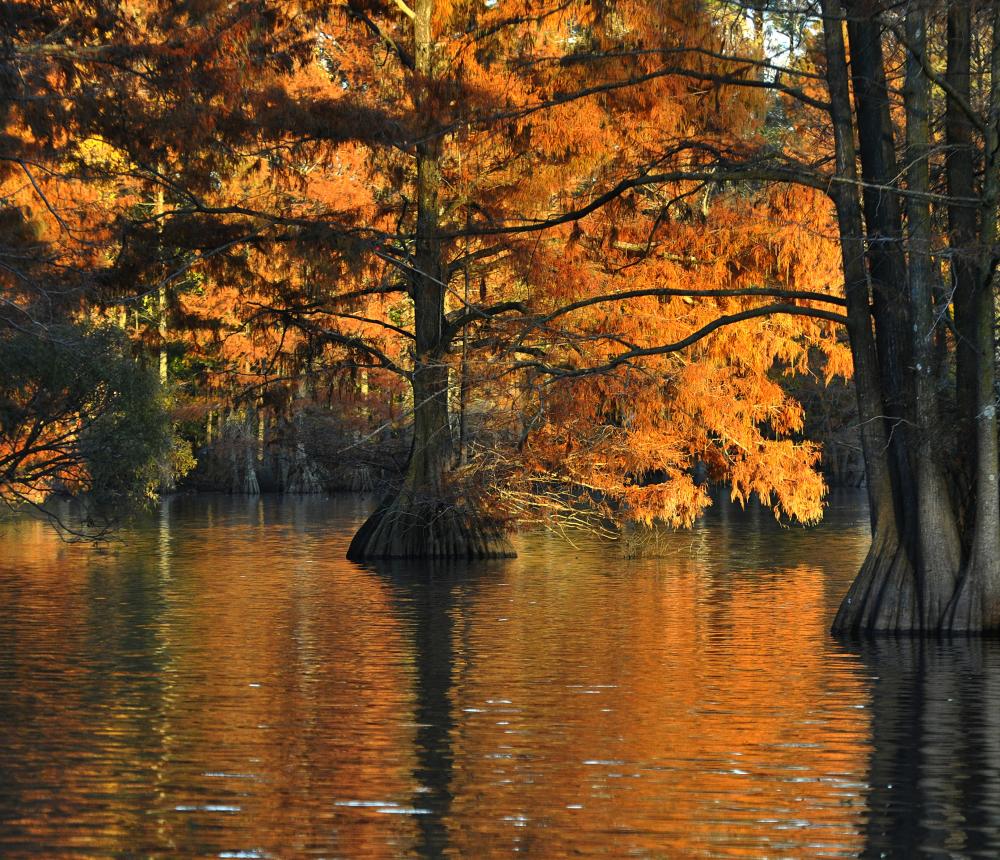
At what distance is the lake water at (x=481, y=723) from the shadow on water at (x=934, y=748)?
0.03 m

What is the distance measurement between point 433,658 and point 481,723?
3.30 meters

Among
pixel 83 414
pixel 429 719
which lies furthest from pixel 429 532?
pixel 429 719

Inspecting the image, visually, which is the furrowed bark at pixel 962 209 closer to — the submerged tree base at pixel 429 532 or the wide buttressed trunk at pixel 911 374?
the wide buttressed trunk at pixel 911 374

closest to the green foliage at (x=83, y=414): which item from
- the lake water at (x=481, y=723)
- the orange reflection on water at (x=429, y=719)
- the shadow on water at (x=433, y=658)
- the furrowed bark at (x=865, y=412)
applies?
the orange reflection on water at (x=429, y=719)

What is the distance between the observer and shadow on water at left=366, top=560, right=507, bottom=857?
7820mm

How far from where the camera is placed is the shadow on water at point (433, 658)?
782 cm

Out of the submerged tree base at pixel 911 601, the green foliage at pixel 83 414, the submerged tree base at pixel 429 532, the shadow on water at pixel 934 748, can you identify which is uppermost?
the green foliage at pixel 83 414

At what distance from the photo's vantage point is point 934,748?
9.45m

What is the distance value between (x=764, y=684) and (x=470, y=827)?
5061 millimetres

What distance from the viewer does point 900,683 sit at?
11914 millimetres

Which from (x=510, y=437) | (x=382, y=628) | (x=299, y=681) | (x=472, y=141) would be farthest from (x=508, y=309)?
(x=299, y=681)

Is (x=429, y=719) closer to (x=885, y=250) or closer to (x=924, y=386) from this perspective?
(x=924, y=386)

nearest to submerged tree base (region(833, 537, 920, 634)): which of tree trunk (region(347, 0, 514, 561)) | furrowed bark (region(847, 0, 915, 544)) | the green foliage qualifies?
furrowed bark (region(847, 0, 915, 544))

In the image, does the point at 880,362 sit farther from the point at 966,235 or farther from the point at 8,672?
the point at 8,672
